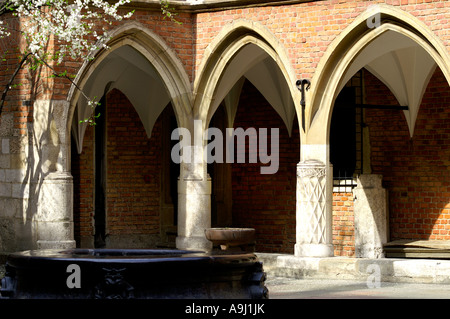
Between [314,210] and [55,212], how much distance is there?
3748 millimetres

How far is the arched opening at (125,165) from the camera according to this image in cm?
1881

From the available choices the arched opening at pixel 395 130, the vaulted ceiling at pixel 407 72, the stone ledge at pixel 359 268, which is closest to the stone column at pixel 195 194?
the stone ledge at pixel 359 268

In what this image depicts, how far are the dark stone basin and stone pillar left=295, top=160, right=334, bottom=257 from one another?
7098 millimetres

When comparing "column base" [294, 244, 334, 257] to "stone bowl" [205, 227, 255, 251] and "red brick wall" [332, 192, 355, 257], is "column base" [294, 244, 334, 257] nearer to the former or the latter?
"stone bowl" [205, 227, 255, 251]

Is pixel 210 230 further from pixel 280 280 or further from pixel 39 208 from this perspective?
pixel 39 208

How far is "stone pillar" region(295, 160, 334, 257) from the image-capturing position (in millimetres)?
14562

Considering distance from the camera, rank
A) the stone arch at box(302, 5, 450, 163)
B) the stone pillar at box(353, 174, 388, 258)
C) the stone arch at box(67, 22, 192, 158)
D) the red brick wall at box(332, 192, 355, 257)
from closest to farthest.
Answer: the stone arch at box(302, 5, 450, 163)
the stone arch at box(67, 22, 192, 158)
the stone pillar at box(353, 174, 388, 258)
the red brick wall at box(332, 192, 355, 257)

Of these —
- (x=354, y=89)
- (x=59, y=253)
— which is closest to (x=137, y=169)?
(x=354, y=89)

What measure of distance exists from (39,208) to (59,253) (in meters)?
6.96

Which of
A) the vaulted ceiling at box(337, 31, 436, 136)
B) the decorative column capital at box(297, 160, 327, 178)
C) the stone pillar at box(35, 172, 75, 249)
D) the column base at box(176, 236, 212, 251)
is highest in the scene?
the vaulted ceiling at box(337, 31, 436, 136)

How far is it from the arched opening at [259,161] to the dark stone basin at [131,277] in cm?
1071

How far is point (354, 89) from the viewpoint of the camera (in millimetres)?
17938

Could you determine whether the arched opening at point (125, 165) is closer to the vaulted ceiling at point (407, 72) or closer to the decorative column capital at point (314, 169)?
the vaulted ceiling at point (407, 72)

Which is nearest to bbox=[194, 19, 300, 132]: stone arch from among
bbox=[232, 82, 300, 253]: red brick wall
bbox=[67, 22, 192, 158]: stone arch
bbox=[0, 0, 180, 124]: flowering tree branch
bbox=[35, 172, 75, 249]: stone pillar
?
bbox=[67, 22, 192, 158]: stone arch
